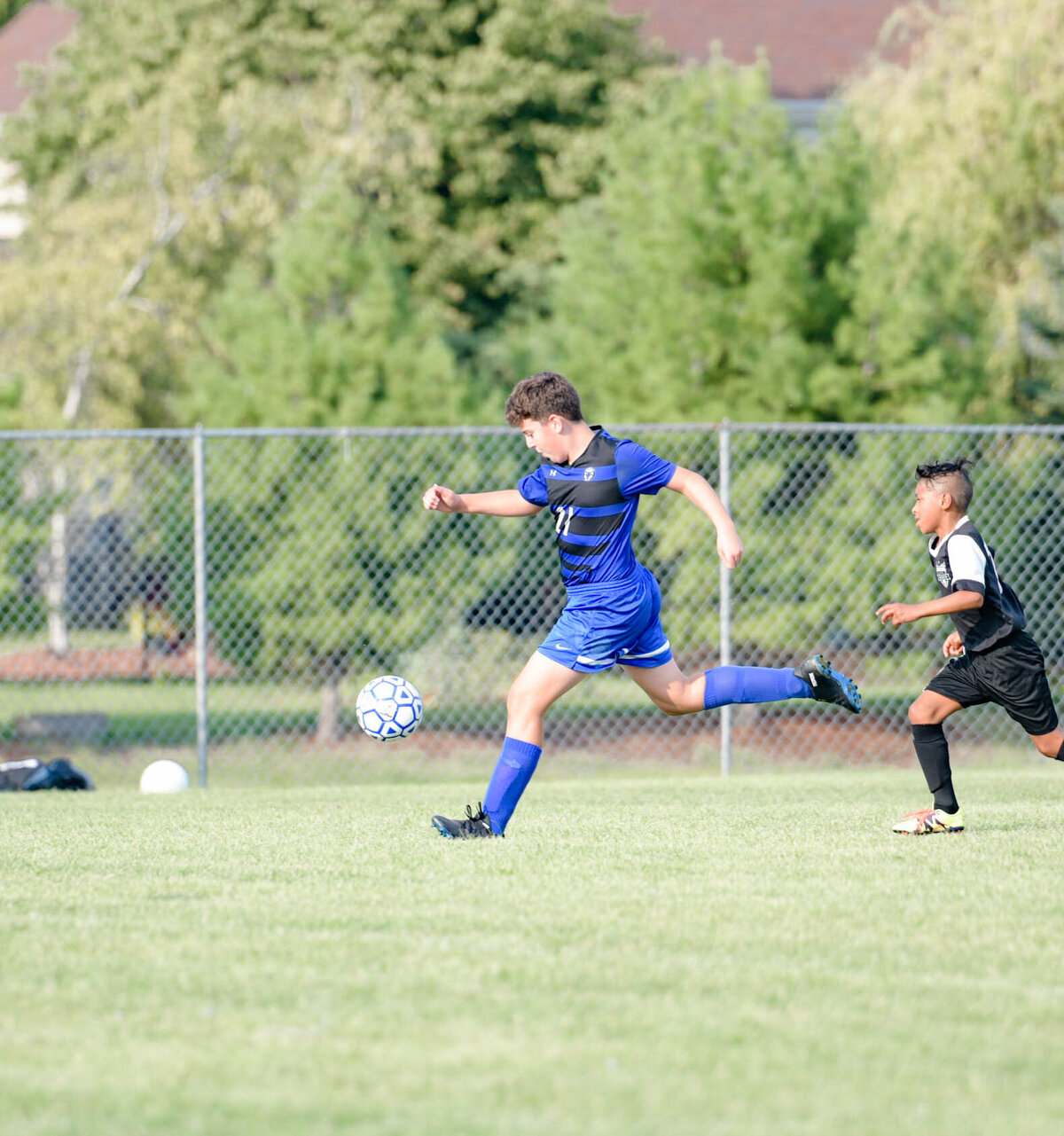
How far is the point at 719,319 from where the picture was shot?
13.9 meters

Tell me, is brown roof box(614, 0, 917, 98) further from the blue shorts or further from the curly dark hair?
the blue shorts

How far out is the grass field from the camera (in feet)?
8.59

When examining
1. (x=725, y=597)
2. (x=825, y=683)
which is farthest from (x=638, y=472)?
(x=725, y=597)

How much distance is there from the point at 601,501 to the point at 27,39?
37006 mm

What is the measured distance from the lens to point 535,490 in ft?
19.2

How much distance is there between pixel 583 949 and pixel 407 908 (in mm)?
707

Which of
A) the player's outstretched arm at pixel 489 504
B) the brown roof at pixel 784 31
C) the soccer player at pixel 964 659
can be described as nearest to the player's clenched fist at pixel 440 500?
the player's outstretched arm at pixel 489 504

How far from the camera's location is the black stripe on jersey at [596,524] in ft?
18.5

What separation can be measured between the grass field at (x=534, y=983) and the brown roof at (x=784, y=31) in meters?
29.6

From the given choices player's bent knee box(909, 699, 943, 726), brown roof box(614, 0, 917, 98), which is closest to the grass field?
player's bent knee box(909, 699, 943, 726)

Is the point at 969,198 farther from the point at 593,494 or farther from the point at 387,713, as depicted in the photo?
the point at 593,494

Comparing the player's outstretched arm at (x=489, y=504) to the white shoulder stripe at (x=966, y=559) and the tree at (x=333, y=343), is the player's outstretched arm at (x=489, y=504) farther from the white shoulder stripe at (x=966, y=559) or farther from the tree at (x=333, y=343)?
the tree at (x=333, y=343)

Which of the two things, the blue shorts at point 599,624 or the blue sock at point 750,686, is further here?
the blue sock at point 750,686

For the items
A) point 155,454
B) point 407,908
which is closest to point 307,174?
point 155,454
